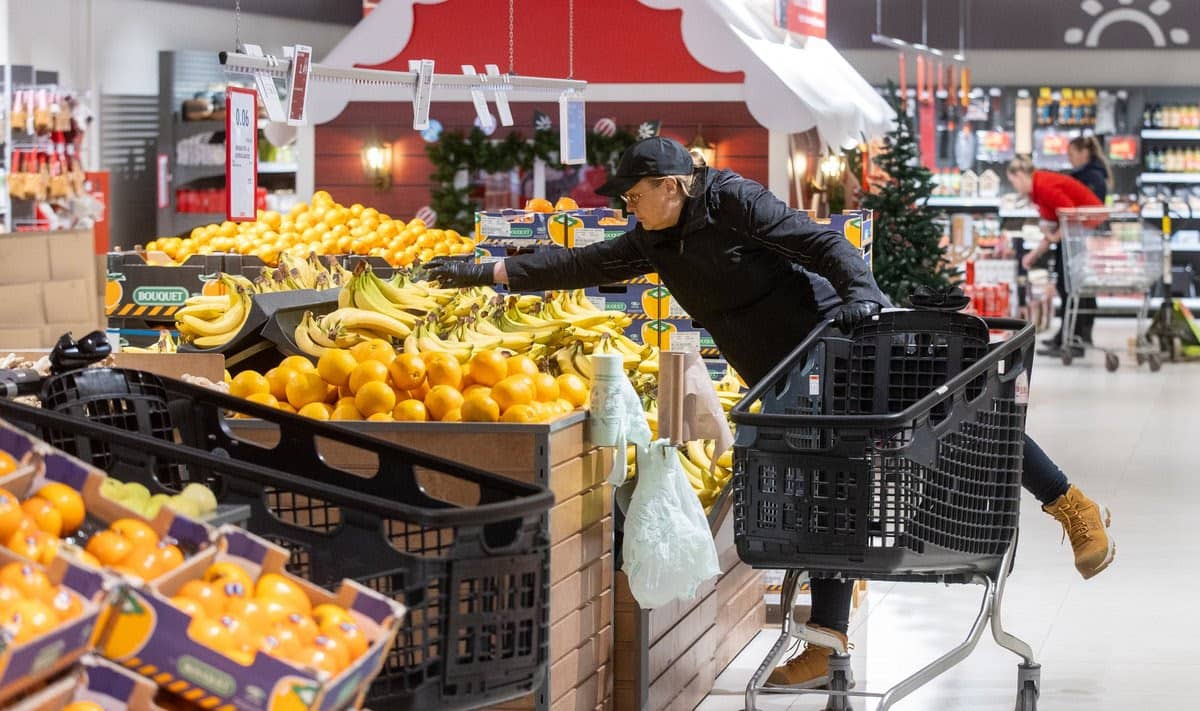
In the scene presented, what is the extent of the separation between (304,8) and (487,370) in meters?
14.3

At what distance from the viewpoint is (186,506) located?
2.22 m

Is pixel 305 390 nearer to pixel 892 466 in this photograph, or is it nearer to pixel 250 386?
pixel 250 386

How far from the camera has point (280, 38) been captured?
17.0 metres

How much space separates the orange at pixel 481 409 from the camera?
355cm

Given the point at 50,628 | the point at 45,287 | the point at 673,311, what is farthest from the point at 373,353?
the point at 45,287

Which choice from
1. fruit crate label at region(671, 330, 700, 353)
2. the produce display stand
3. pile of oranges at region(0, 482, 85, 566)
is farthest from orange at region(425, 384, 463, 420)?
fruit crate label at region(671, 330, 700, 353)

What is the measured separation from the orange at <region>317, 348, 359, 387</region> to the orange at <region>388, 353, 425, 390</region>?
0.39 ft

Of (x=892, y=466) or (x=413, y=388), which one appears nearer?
(x=892, y=466)

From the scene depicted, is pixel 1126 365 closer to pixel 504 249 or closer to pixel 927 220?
pixel 927 220

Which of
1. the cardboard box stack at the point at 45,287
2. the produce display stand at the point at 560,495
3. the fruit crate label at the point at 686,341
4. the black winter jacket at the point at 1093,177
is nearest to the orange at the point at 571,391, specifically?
the produce display stand at the point at 560,495

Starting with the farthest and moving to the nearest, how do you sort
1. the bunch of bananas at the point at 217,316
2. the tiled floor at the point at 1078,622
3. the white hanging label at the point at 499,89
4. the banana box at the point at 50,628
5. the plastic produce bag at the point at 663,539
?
the white hanging label at the point at 499,89 < the bunch of bananas at the point at 217,316 < the tiled floor at the point at 1078,622 < the plastic produce bag at the point at 663,539 < the banana box at the point at 50,628

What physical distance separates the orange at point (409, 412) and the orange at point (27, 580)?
1.72m

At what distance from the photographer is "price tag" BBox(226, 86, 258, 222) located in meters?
5.41

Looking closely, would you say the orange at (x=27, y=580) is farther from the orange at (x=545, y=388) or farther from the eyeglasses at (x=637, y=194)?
the eyeglasses at (x=637, y=194)
